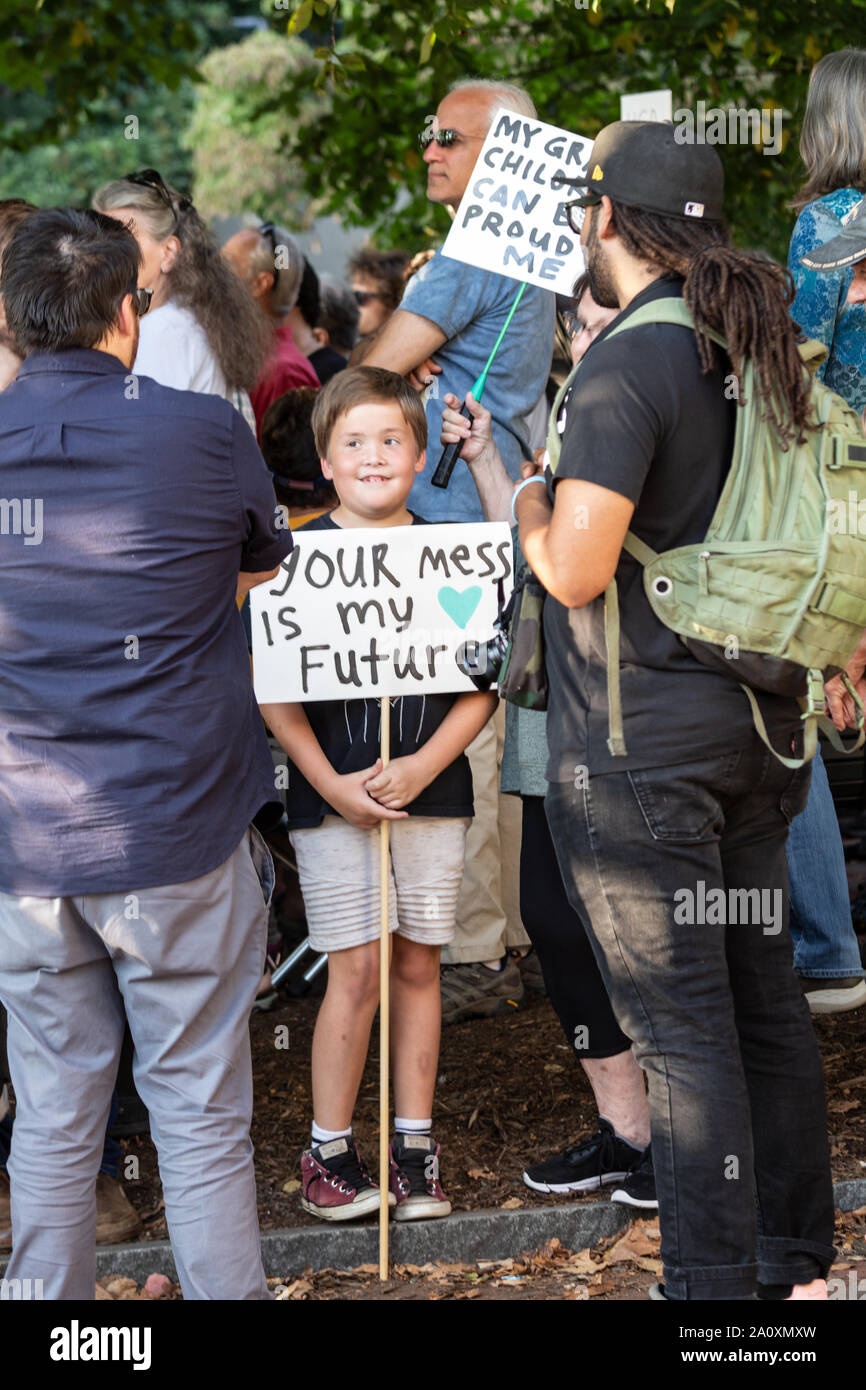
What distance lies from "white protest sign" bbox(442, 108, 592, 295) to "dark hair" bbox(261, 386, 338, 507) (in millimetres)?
1210

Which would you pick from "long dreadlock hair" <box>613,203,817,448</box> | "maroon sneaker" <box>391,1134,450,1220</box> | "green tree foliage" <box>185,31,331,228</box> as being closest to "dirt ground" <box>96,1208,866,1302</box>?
"maroon sneaker" <box>391,1134,450,1220</box>

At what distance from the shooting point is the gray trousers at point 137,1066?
2863mm

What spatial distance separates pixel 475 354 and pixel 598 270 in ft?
5.45

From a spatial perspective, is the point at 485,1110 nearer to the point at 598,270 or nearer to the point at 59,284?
the point at 598,270

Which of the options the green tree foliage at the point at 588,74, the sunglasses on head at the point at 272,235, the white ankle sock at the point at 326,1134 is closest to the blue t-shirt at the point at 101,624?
the white ankle sock at the point at 326,1134

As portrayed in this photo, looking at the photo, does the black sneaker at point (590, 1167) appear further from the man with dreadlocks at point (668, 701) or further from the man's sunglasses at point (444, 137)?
the man's sunglasses at point (444, 137)

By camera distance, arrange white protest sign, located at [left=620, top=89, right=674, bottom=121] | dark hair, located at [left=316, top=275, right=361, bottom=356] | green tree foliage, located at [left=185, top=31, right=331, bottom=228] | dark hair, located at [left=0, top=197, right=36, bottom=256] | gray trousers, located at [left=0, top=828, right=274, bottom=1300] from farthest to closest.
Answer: green tree foliage, located at [left=185, top=31, right=331, bottom=228], dark hair, located at [left=316, top=275, right=361, bottom=356], white protest sign, located at [left=620, top=89, right=674, bottom=121], dark hair, located at [left=0, top=197, right=36, bottom=256], gray trousers, located at [left=0, top=828, right=274, bottom=1300]

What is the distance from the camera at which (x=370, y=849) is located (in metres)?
3.82

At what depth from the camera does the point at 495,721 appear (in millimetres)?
5406

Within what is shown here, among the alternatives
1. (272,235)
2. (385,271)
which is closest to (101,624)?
(272,235)

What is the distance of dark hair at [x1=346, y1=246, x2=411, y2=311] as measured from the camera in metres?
8.73

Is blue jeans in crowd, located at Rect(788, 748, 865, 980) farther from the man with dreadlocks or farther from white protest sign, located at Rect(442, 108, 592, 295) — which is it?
the man with dreadlocks

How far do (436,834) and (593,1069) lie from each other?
0.67 meters

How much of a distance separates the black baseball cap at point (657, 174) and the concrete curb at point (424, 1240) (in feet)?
7.38
